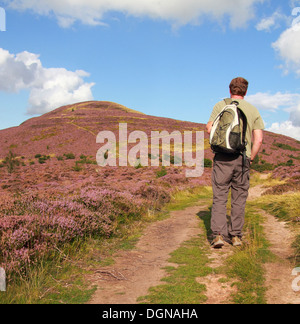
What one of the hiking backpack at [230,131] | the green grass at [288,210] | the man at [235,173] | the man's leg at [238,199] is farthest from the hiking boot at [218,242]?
the hiking backpack at [230,131]

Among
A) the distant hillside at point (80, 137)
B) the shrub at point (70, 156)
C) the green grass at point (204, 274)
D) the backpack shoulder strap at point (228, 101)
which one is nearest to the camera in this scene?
the green grass at point (204, 274)

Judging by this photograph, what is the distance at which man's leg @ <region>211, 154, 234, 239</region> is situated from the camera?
469 centimetres

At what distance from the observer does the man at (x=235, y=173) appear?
4648 millimetres

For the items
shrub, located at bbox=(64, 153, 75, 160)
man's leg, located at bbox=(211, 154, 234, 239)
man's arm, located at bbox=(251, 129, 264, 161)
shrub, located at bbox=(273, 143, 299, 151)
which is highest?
shrub, located at bbox=(273, 143, 299, 151)

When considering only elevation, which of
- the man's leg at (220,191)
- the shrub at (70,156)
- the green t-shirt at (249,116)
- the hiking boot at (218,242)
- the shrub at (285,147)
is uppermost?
the shrub at (285,147)

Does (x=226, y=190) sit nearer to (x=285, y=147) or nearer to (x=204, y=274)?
(x=204, y=274)

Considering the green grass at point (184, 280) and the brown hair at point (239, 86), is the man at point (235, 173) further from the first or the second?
the green grass at point (184, 280)

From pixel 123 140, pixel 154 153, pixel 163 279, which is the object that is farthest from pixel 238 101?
pixel 123 140

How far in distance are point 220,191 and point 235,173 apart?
39cm

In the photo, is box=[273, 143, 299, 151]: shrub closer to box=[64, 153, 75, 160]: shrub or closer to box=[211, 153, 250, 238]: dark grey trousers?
box=[64, 153, 75, 160]: shrub

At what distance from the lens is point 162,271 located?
150 inches

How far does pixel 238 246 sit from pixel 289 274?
1.19 metres

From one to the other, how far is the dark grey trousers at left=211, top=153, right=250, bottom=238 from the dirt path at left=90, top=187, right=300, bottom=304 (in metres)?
0.37

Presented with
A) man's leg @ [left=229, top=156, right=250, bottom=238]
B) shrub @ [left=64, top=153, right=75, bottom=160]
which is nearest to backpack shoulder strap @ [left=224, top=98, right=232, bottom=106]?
man's leg @ [left=229, top=156, right=250, bottom=238]
